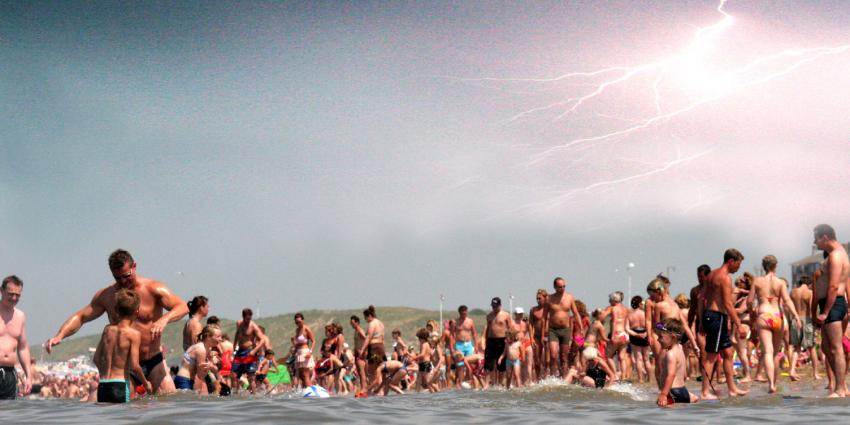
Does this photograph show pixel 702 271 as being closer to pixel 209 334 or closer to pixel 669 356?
pixel 669 356

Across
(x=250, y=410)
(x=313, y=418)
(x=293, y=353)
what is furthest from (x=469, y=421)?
(x=293, y=353)

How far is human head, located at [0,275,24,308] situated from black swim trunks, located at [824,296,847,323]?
971 cm

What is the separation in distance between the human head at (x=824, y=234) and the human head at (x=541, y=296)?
7903 millimetres

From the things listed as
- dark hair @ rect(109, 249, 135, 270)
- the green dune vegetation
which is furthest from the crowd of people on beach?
the green dune vegetation

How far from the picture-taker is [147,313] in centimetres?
990

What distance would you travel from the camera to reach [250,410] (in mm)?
8609

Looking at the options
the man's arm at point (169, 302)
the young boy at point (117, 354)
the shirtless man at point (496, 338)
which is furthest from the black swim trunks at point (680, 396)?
the shirtless man at point (496, 338)

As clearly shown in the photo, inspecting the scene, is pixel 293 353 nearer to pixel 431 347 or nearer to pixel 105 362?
pixel 431 347

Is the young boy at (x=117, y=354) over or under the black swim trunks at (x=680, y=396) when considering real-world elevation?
over

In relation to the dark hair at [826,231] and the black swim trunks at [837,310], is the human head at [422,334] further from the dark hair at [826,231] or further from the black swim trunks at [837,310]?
the dark hair at [826,231]

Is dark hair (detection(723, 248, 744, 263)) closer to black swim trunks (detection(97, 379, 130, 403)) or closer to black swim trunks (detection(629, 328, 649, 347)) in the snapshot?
black swim trunks (detection(629, 328, 649, 347))

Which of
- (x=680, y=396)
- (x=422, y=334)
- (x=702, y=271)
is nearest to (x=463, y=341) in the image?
(x=422, y=334)

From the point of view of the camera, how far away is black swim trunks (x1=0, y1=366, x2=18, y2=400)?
37.2 ft

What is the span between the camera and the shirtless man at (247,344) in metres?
18.6
